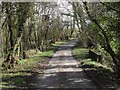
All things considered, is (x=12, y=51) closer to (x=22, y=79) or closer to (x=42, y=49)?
(x=22, y=79)

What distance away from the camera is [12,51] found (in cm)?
2800

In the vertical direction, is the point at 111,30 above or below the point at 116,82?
above

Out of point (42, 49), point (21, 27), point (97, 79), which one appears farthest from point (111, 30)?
point (42, 49)

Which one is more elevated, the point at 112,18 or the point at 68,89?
the point at 112,18

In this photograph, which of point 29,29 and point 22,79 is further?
point 29,29

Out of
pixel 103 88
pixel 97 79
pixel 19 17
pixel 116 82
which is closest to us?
pixel 103 88

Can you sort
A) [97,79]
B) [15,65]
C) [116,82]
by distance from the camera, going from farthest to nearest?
[15,65] → [97,79] → [116,82]

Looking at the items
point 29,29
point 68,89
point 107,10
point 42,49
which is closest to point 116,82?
point 68,89

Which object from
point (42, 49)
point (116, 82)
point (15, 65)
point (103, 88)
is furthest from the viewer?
point (42, 49)

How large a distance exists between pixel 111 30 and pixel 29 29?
2424 cm

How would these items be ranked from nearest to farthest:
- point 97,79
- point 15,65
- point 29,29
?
1. point 97,79
2. point 15,65
3. point 29,29

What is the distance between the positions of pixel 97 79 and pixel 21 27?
13.7 metres

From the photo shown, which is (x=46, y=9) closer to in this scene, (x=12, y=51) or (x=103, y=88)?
(x=12, y=51)

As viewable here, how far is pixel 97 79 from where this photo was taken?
18.9 m
